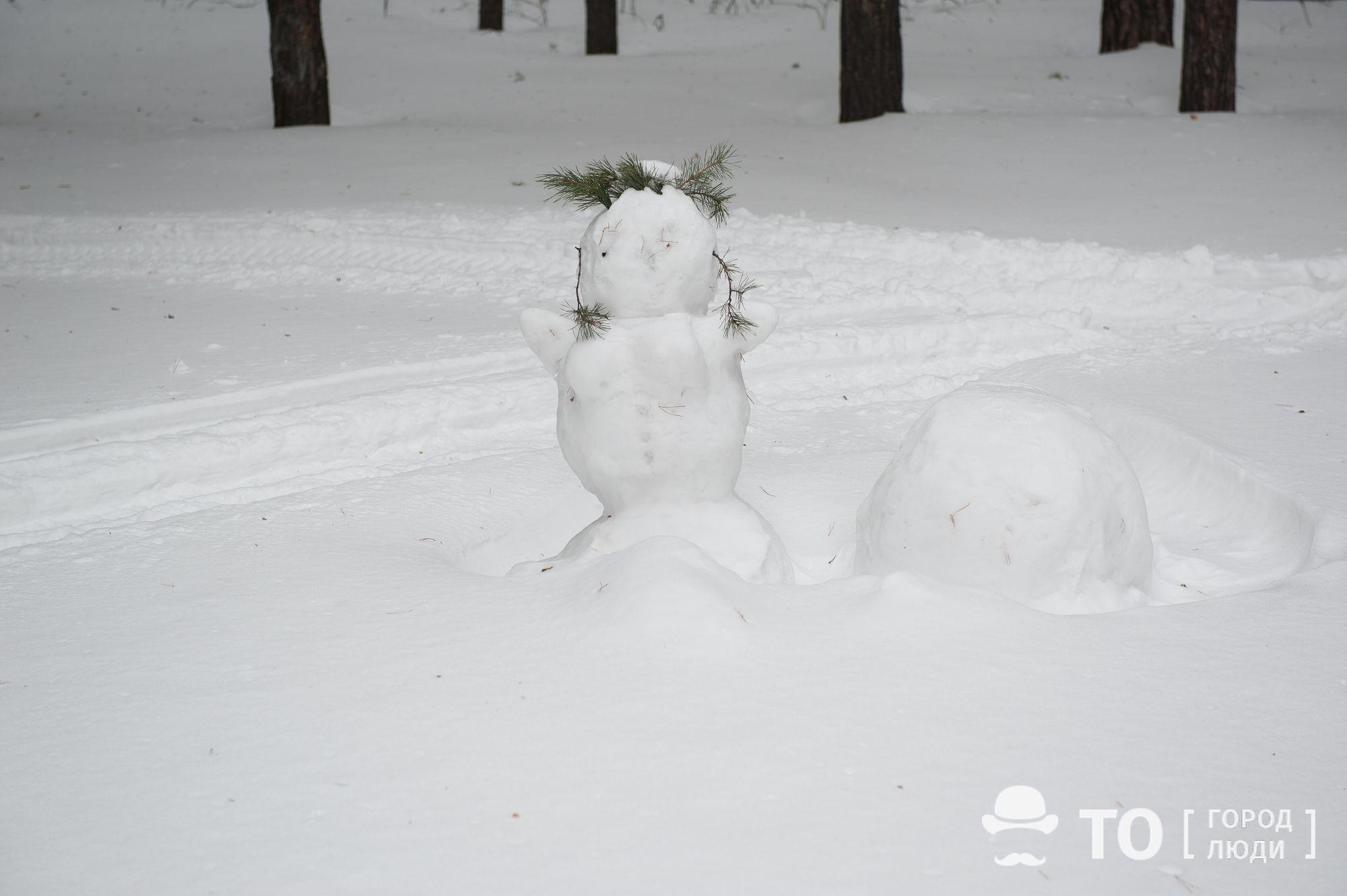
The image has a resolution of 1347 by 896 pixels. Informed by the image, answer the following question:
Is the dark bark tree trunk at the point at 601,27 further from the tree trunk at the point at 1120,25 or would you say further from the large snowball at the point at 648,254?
the large snowball at the point at 648,254

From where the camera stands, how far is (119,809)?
7.84 feet

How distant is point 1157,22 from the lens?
13.4 metres

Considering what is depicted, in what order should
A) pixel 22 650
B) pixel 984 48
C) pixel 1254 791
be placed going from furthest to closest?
pixel 984 48 < pixel 22 650 < pixel 1254 791

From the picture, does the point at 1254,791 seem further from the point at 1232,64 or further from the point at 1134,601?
the point at 1232,64

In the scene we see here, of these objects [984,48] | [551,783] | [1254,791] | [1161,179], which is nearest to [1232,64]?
[1161,179]

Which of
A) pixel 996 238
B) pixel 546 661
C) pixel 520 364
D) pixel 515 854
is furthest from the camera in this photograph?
pixel 996 238

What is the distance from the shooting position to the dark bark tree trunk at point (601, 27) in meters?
14.6

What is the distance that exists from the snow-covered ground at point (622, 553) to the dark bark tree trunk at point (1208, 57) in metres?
0.57

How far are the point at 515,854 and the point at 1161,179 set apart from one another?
8.56 meters

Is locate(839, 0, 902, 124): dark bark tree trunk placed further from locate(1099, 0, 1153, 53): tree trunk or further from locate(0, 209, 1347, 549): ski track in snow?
locate(1099, 0, 1153, 53): tree trunk

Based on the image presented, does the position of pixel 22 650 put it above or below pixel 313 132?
below

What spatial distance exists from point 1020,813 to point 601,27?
14.0 m

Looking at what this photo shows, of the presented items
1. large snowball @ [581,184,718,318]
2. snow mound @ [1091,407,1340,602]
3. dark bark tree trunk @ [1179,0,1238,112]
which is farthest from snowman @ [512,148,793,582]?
dark bark tree trunk @ [1179,0,1238,112]

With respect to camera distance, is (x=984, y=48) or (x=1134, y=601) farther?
(x=984, y=48)
